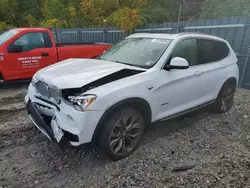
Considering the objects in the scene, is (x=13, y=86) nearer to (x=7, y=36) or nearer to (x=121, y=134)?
(x=7, y=36)

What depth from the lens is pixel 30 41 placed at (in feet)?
21.2

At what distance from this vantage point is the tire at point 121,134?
9.39ft

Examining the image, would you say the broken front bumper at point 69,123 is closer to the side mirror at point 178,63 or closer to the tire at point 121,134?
the tire at point 121,134

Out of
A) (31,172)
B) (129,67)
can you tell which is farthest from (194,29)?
(31,172)

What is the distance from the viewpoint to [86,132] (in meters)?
2.67

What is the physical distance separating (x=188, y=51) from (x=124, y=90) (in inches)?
→ 64.8

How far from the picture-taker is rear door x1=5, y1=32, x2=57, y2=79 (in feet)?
20.4

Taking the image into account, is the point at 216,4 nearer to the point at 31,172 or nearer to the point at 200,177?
the point at 200,177

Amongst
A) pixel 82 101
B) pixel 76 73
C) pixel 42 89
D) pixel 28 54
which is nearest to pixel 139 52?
pixel 76 73

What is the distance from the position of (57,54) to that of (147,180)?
5.23 meters

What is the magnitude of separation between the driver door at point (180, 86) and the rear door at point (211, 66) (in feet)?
0.51

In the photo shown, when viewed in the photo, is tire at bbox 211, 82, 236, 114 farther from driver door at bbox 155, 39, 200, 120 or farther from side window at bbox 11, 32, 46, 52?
side window at bbox 11, 32, 46, 52

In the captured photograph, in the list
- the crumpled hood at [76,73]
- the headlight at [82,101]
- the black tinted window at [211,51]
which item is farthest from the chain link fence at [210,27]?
the headlight at [82,101]

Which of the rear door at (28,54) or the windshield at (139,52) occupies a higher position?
the windshield at (139,52)
